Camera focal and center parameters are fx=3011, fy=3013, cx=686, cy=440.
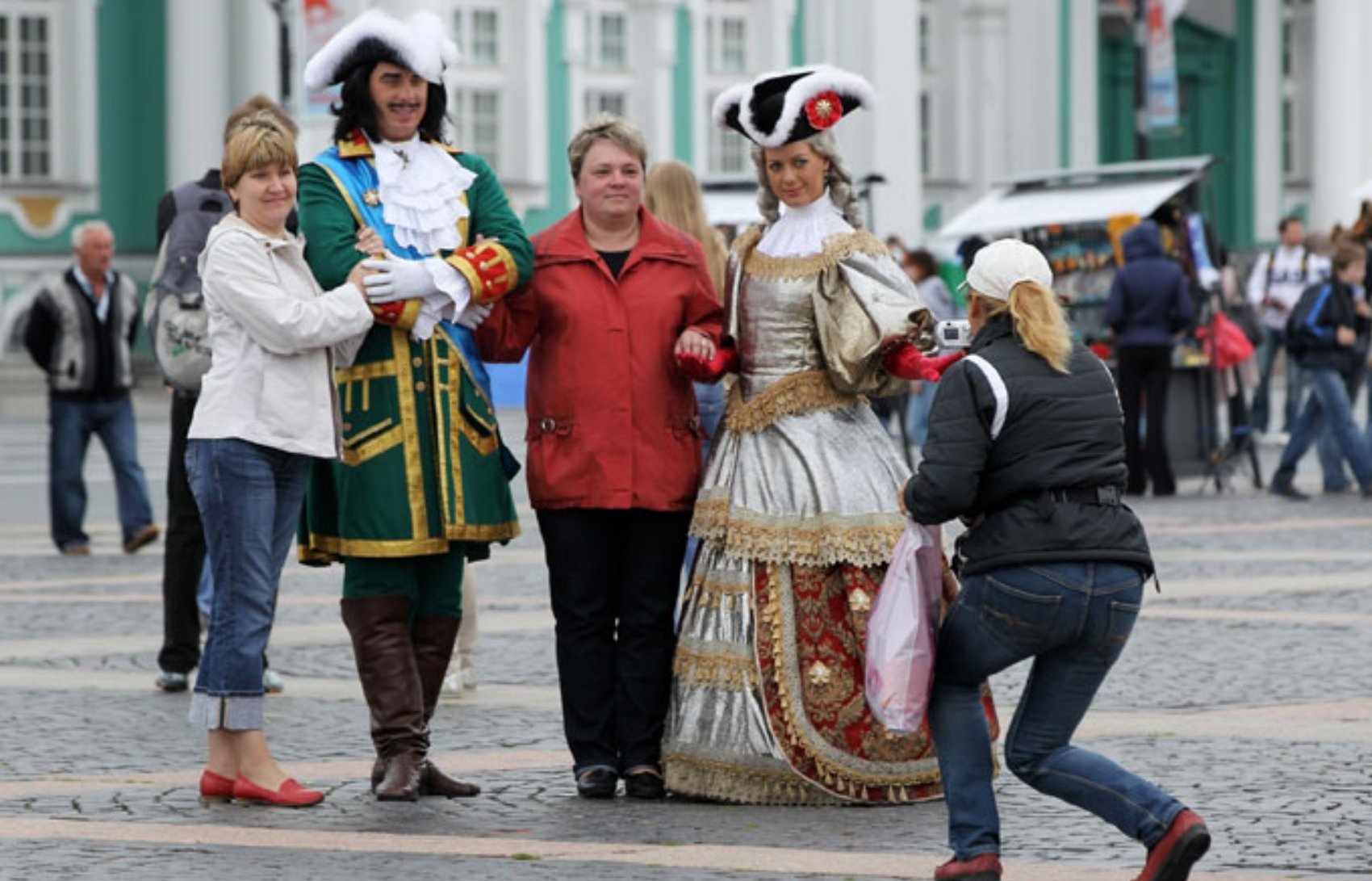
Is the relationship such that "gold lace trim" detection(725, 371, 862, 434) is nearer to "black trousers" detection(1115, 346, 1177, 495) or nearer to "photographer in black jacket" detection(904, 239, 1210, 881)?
"photographer in black jacket" detection(904, 239, 1210, 881)

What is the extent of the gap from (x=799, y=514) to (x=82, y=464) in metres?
8.18

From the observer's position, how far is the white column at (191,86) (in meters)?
32.8

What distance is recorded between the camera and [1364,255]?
59.0ft

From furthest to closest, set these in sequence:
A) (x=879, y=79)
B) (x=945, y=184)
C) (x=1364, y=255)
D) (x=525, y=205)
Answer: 1. (x=945, y=184)
2. (x=879, y=79)
3. (x=525, y=205)
4. (x=1364, y=255)

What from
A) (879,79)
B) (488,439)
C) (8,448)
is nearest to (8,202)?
(8,448)

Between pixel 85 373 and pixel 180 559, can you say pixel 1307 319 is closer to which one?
pixel 85 373

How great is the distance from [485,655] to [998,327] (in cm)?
449

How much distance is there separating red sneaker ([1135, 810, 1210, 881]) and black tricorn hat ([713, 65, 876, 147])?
7.11ft

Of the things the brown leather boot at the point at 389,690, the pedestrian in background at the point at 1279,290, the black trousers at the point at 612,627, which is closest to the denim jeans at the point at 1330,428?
the pedestrian in background at the point at 1279,290

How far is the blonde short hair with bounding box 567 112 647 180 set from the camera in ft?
24.1

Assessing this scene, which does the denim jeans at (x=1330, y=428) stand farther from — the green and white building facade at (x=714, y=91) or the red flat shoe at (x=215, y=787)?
the red flat shoe at (x=215, y=787)

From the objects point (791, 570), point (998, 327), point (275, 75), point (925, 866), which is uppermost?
point (275, 75)

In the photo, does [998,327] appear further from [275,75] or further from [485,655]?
[275,75]

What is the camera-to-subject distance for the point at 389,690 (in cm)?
718
